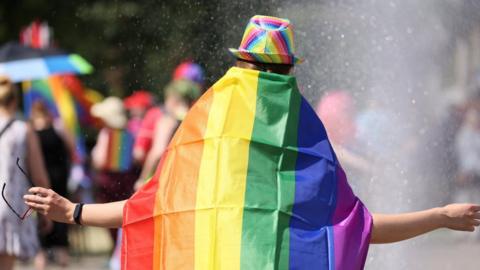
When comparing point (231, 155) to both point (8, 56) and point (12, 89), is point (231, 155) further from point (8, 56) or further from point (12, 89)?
point (8, 56)

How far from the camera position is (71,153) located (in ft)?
42.4

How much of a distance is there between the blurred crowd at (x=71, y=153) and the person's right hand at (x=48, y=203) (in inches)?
85.4

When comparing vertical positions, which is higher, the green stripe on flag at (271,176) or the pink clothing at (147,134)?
the green stripe on flag at (271,176)

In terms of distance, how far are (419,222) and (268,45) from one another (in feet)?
2.76

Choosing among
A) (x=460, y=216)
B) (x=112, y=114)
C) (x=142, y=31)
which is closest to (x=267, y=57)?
(x=460, y=216)

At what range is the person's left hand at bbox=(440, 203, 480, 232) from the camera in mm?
4781

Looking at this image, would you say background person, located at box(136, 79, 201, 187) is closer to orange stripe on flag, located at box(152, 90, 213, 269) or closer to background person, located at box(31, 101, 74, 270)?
background person, located at box(31, 101, 74, 270)

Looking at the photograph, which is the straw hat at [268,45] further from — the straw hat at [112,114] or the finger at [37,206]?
the straw hat at [112,114]

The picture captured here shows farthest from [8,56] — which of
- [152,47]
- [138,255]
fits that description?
[138,255]

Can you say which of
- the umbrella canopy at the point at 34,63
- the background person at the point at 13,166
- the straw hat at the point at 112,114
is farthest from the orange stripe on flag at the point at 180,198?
the umbrella canopy at the point at 34,63

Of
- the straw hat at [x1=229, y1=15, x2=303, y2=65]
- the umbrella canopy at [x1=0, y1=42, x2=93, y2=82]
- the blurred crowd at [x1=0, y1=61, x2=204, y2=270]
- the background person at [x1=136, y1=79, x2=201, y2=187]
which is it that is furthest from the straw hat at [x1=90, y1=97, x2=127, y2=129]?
the straw hat at [x1=229, y1=15, x2=303, y2=65]

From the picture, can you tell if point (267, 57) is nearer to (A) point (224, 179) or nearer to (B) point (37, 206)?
(A) point (224, 179)

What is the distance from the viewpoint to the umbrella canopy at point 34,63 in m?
14.3

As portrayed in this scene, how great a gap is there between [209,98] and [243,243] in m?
0.55
